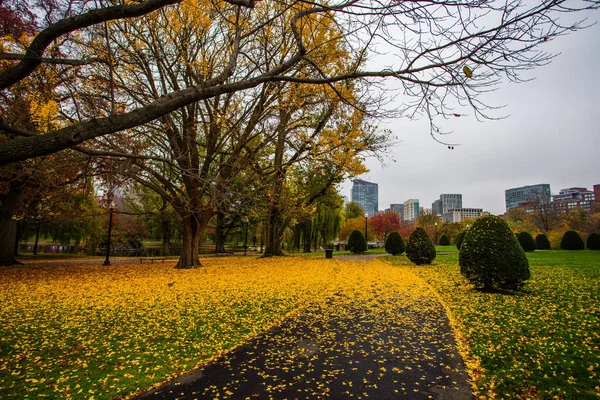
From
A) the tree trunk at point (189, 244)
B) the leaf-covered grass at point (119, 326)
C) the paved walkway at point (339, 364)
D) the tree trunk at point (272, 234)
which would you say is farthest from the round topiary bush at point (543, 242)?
the tree trunk at point (189, 244)

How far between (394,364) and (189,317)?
14.0 ft

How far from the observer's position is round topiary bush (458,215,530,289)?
8664mm

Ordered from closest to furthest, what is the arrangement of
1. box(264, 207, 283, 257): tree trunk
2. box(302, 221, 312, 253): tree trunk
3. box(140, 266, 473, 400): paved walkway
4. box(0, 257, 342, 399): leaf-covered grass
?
box(140, 266, 473, 400): paved walkway → box(0, 257, 342, 399): leaf-covered grass → box(264, 207, 283, 257): tree trunk → box(302, 221, 312, 253): tree trunk

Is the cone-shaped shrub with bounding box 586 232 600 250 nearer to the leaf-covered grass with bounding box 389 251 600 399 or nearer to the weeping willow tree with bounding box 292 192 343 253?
the weeping willow tree with bounding box 292 192 343 253

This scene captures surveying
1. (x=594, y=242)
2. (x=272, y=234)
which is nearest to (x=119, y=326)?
(x=272, y=234)

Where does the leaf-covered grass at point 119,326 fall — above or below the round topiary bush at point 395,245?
below

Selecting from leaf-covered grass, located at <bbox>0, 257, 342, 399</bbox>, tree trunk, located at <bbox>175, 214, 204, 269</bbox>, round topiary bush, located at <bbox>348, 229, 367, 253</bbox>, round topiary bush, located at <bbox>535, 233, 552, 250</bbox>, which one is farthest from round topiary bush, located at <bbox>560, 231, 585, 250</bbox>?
tree trunk, located at <bbox>175, 214, 204, 269</bbox>

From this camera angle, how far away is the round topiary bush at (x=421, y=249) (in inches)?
687

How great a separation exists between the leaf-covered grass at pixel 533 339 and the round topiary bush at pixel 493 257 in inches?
16.3

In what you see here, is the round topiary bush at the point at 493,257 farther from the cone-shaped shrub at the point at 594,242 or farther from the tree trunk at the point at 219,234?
the tree trunk at the point at 219,234

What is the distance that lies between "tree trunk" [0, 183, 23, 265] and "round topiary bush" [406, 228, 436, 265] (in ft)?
67.1

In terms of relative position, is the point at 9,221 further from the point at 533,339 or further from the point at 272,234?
the point at 533,339

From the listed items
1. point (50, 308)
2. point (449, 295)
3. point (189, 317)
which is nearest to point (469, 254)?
point (449, 295)

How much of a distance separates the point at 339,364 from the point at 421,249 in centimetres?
1459
